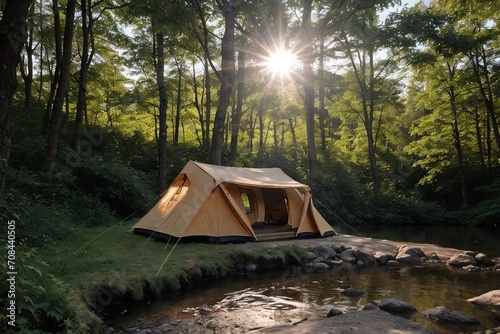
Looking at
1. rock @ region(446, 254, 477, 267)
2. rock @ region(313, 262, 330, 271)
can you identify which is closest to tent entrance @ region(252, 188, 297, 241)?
rock @ region(313, 262, 330, 271)

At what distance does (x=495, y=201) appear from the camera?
16.2 metres

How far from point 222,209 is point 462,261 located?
558 centimetres

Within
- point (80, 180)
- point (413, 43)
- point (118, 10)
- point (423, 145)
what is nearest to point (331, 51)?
point (413, 43)

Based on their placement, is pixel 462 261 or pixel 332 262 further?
pixel 332 262

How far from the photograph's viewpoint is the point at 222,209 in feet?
29.0

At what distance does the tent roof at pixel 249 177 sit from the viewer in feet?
29.3

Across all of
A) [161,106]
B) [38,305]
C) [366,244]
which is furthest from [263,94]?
[38,305]

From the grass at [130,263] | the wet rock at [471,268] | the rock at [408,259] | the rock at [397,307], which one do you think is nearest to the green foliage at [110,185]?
the grass at [130,263]

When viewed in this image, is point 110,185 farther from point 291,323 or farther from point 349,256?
point 291,323

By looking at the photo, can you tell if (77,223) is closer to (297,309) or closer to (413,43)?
(297,309)

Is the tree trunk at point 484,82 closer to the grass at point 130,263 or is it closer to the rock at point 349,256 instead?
the rock at point 349,256

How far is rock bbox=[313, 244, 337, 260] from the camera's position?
8.76 m

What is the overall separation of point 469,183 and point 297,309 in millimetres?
19033

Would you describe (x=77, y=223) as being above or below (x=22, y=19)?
below
